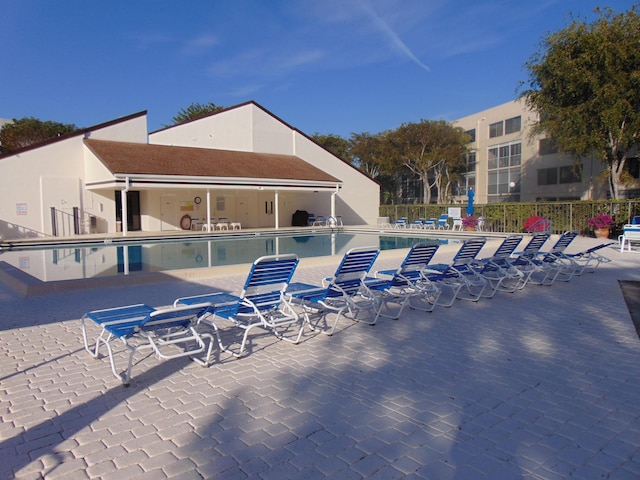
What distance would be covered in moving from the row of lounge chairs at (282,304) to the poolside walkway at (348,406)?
11.2 inches

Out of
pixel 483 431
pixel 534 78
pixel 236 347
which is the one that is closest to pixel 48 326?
pixel 236 347

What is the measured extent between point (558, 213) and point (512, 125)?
87.8ft

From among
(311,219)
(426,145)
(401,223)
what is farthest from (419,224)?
(426,145)

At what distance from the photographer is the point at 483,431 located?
314 cm

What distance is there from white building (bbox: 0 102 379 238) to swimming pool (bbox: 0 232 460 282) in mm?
3030

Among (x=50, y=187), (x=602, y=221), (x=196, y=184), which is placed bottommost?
(x=602, y=221)

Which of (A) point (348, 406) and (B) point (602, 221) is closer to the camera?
(A) point (348, 406)

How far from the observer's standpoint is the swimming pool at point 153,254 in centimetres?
1254


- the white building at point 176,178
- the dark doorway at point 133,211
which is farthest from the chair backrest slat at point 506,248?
the dark doorway at point 133,211

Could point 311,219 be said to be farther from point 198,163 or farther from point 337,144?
point 337,144

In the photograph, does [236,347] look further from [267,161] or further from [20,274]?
[267,161]

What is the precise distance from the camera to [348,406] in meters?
3.56

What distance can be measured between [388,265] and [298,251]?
19.4 ft

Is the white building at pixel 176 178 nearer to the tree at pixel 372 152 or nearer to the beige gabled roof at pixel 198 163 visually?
the beige gabled roof at pixel 198 163
